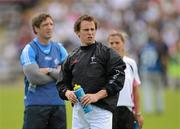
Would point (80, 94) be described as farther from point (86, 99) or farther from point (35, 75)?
point (35, 75)

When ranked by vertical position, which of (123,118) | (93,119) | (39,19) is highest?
(39,19)

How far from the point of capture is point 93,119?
9.76m

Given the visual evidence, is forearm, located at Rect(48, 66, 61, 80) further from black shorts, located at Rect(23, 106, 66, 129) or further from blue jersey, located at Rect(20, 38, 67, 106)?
black shorts, located at Rect(23, 106, 66, 129)

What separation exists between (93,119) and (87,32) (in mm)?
1128

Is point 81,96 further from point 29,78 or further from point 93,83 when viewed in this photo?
point 29,78

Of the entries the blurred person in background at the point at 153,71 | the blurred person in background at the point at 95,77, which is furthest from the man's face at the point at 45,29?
the blurred person in background at the point at 153,71

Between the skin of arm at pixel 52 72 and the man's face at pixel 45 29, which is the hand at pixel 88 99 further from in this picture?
the man's face at pixel 45 29

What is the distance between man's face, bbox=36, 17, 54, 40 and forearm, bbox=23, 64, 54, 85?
1.58 ft

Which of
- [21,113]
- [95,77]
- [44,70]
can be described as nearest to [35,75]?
[44,70]

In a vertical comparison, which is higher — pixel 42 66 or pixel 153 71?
pixel 42 66

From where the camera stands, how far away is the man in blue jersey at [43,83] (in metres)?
11.1

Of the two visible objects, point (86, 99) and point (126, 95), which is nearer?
point (86, 99)

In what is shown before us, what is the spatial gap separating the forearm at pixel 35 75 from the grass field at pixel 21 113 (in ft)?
22.1

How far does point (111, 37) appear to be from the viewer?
11.4 m
